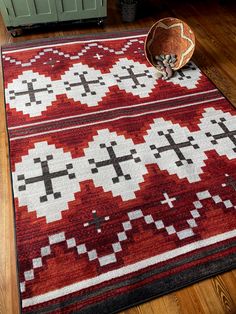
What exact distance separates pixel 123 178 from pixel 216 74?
47.8 inches

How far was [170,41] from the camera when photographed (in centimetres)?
205

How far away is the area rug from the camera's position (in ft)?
3.75

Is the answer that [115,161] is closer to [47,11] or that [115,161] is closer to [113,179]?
[113,179]

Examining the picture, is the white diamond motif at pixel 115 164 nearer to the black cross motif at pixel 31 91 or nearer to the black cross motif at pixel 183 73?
the black cross motif at pixel 31 91

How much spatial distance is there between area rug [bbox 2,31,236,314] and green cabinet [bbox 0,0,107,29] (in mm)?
330

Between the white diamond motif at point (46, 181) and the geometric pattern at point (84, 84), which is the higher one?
the geometric pattern at point (84, 84)

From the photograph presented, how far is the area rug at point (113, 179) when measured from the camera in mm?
1144

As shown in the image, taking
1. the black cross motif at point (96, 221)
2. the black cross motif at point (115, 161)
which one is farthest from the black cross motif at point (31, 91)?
the black cross motif at point (96, 221)

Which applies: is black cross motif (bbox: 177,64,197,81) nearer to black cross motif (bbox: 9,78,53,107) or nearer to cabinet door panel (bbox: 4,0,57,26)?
black cross motif (bbox: 9,78,53,107)

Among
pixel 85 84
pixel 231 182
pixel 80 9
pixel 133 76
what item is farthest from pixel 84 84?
pixel 231 182

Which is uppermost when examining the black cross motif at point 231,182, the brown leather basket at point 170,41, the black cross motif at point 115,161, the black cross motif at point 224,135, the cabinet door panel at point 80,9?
the cabinet door panel at point 80,9

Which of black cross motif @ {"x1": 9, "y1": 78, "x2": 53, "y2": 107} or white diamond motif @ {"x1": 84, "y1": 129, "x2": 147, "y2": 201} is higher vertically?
black cross motif @ {"x1": 9, "y1": 78, "x2": 53, "y2": 107}

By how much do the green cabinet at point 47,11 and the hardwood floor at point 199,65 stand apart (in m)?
0.13

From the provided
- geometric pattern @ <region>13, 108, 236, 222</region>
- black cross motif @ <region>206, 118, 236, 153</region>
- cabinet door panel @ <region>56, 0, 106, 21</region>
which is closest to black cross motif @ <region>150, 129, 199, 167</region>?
geometric pattern @ <region>13, 108, 236, 222</region>
